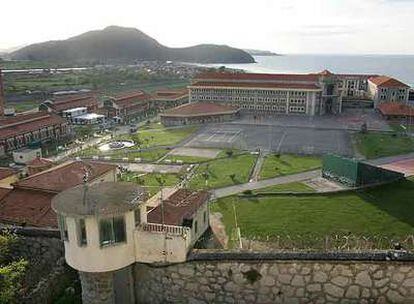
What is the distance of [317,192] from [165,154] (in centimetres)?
2620

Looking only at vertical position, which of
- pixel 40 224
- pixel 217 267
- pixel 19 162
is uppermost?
pixel 217 267

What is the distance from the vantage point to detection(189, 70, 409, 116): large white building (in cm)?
9788

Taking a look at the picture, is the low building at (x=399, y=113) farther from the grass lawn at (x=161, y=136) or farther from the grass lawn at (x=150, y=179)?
the grass lawn at (x=150, y=179)

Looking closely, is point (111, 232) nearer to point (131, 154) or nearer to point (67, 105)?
point (131, 154)

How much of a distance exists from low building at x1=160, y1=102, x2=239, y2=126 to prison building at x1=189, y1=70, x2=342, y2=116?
29.5ft

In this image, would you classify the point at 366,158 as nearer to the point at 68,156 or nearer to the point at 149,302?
the point at 68,156

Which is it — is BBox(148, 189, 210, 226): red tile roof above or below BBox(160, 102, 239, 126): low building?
above

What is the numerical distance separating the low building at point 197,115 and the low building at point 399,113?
31385 millimetres

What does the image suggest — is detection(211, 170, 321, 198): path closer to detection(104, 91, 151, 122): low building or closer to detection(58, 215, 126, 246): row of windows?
detection(58, 215, 126, 246): row of windows

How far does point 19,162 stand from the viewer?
196ft

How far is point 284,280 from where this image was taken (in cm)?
1589

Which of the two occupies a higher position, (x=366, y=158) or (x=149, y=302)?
(x=149, y=302)

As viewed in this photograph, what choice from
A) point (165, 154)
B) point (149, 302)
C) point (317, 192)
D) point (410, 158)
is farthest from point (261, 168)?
point (149, 302)

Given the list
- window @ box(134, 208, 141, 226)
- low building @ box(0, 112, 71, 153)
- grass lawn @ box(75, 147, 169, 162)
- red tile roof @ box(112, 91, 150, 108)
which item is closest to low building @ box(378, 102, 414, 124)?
grass lawn @ box(75, 147, 169, 162)
